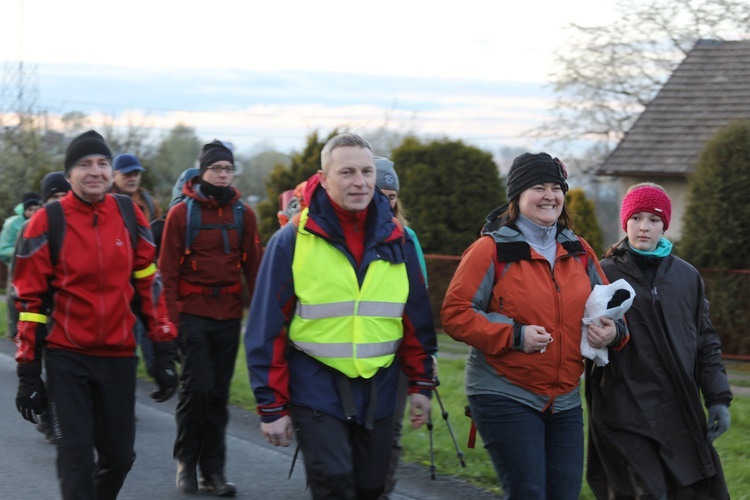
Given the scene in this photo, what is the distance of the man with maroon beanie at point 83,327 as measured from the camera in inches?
201

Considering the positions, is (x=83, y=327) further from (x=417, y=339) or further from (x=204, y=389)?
(x=204, y=389)

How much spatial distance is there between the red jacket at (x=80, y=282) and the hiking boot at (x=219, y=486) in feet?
6.15

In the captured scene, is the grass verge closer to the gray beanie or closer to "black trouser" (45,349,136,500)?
the gray beanie

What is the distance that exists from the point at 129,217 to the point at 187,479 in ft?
7.38

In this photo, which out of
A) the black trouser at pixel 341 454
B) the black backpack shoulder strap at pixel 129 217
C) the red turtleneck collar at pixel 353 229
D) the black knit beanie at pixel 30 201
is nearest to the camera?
the black trouser at pixel 341 454

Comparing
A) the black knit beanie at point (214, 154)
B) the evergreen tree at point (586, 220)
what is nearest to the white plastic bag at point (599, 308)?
the black knit beanie at point (214, 154)

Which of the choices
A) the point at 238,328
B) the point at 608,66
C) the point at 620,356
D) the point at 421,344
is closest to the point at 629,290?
the point at 620,356

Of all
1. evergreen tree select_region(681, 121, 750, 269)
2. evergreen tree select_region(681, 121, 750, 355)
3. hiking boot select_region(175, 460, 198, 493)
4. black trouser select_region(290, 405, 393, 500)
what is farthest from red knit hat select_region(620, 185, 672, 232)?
evergreen tree select_region(681, 121, 750, 269)

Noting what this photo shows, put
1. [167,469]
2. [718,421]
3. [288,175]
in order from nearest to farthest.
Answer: [718,421]
[167,469]
[288,175]

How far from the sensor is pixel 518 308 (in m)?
4.66

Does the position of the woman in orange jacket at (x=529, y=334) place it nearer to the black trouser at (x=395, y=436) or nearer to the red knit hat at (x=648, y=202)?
the red knit hat at (x=648, y=202)

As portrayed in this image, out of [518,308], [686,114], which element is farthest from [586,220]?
[518,308]

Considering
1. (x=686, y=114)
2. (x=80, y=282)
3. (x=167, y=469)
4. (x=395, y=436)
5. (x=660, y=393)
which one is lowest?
(x=167, y=469)

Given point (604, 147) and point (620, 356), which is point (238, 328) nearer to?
point (620, 356)
